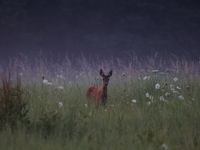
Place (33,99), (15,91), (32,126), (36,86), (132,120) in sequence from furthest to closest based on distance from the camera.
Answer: (36,86)
(33,99)
(132,120)
(15,91)
(32,126)

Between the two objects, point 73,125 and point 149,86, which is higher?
point 149,86

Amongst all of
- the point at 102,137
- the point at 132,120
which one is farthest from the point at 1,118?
the point at 132,120

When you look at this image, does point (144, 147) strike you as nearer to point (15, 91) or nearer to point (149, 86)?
point (15, 91)

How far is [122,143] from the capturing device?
2684 mm

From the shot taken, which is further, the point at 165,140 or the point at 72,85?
the point at 72,85

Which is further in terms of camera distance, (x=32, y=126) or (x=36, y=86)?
(x=36, y=86)

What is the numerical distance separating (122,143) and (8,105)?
6.13 ft

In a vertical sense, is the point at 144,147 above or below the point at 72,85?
below

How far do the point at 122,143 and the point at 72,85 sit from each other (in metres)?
4.62

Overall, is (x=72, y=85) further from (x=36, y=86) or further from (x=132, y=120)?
(x=132, y=120)

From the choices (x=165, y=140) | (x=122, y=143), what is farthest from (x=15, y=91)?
(x=165, y=140)

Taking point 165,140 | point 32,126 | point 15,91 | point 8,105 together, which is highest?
point 15,91

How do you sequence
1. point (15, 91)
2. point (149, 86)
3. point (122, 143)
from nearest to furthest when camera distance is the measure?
point (122, 143) → point (15, 91) → point (149, 86)

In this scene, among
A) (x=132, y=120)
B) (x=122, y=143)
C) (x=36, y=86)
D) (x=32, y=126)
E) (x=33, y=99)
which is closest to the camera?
(x=122, y=143)
